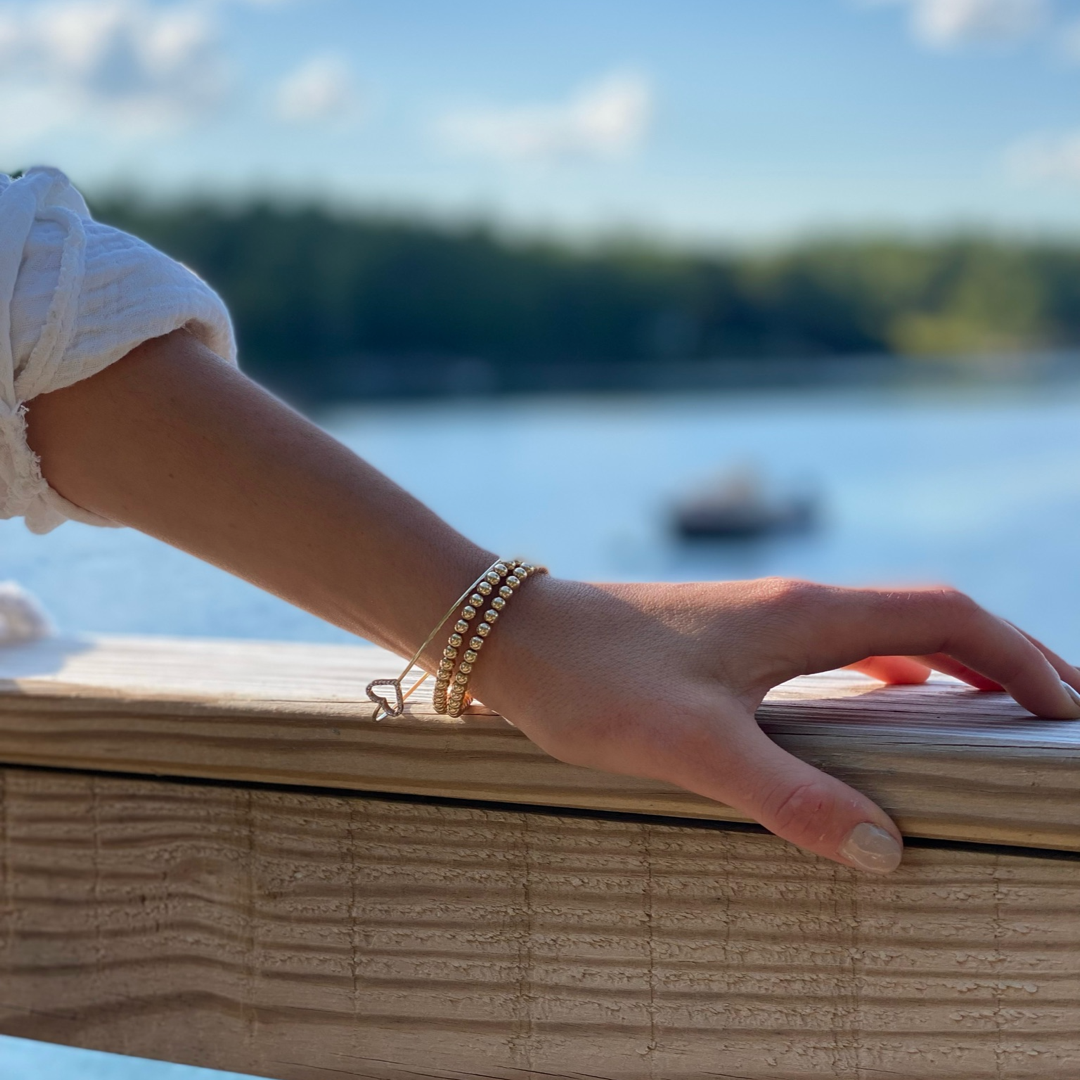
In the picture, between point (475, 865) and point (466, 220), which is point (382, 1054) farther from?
point (466, 220)

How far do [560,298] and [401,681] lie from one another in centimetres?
1405

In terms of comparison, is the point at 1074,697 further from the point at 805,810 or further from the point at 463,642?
the point at 463,642

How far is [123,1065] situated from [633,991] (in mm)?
275

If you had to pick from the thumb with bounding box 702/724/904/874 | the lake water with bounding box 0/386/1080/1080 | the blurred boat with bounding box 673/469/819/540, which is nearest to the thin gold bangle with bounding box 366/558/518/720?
the thumb with bounding box 702/724/904/874

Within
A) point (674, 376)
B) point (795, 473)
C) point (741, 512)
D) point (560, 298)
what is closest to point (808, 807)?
point (560, 298)

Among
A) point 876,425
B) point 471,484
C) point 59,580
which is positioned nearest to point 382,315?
point 471,484

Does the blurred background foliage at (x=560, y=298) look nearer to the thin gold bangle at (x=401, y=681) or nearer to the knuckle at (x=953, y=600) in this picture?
the thin gold bangle at (x=401, y=681)

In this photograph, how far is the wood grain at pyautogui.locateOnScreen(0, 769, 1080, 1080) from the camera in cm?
39

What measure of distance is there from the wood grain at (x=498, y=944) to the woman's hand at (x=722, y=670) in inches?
1.7

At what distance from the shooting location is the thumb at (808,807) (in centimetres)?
38

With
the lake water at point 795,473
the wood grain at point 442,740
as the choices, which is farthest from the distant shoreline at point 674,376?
the wood grain at point 442,740

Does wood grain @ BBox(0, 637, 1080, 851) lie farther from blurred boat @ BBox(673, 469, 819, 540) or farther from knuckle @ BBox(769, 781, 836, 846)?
blurred boat @ BBox(673, 469, 819, 540)

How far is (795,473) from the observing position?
19984 millimetres

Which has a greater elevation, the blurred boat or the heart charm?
the blurred boat
